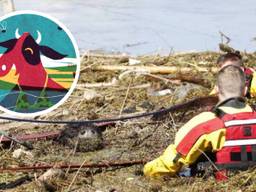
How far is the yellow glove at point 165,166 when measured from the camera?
4.58 m

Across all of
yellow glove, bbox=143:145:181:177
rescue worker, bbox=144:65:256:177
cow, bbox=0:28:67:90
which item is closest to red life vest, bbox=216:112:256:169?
rescue worker, bbox=144:65:256:177

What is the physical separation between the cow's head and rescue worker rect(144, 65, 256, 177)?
6.57ft

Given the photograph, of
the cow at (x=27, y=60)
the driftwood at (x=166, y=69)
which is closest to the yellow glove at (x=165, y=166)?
the cow at (x=27, y=60)

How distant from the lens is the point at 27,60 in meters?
→ 6.23

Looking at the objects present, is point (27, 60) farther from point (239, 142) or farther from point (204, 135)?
point (239, 142)

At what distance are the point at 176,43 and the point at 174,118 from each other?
4075 mm

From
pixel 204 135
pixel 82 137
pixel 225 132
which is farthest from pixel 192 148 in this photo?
pixel 82 137

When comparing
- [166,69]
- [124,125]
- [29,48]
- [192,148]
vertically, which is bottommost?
[124,125]

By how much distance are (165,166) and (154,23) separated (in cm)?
782

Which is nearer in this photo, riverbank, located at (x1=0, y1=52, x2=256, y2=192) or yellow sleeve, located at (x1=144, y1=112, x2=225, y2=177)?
yellow sleeve, located at (x1=144, y1=112, x2=225, y2=177)

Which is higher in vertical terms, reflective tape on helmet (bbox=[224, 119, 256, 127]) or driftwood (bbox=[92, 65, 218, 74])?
reflective tape on helmet (bbox=[224, 119, 256, 127])

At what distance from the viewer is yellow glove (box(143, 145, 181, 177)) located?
458cm

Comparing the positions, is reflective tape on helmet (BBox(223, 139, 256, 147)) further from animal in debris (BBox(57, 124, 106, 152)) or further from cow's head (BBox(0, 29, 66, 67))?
cow's head (BBox(0, 29, 66, 67))

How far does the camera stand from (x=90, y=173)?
5270 millimetres
